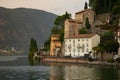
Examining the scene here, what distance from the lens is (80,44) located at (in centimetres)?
13650

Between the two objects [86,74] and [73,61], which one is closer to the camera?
[86,74]

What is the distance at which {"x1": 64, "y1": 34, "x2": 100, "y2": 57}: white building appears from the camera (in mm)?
Answer: 132250

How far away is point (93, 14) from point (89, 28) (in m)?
5.94

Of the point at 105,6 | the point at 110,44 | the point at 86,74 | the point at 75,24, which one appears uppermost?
the point at 105,6

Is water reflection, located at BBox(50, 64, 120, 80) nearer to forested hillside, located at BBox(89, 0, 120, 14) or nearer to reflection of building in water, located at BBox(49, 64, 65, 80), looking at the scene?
reflection of building in water, located at BBox(49, 64, 65, 80)

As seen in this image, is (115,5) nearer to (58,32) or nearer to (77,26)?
→ (77,26)

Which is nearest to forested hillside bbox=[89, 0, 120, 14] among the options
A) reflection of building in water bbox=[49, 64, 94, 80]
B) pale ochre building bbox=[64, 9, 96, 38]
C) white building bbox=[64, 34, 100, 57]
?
pale ochre building bbox=[64, 9, 96, 38]

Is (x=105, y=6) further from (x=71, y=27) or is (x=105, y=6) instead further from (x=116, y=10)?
(x=71, y=27)

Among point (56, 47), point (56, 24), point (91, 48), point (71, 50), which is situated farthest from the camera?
point (56, 24)

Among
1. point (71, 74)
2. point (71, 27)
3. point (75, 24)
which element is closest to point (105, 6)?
point (75, 24)

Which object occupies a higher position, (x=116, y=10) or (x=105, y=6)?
(x=105, y=6)

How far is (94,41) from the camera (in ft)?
434

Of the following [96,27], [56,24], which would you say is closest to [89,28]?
[96,27]

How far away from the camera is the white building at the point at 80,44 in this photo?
132 metres
